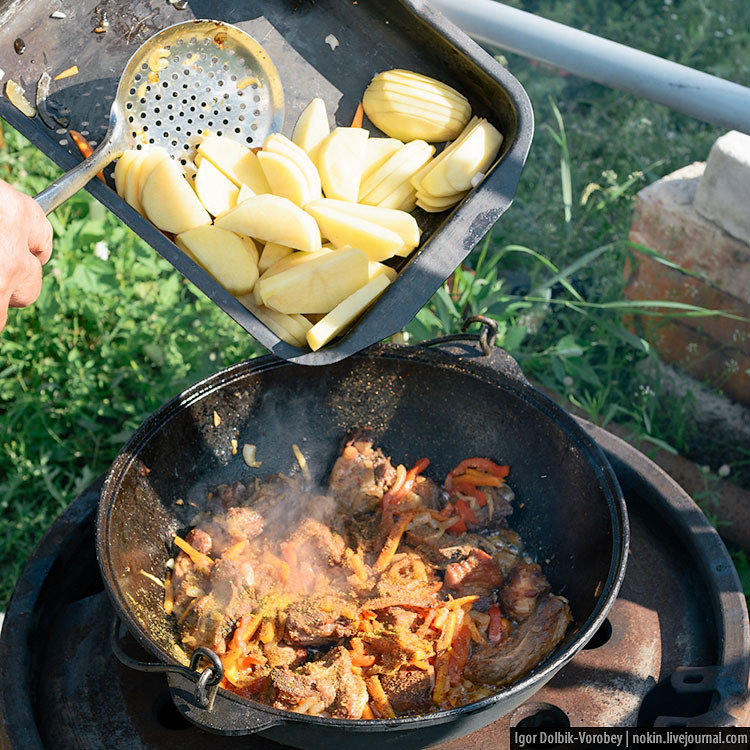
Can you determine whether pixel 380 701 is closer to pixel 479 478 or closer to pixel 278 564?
pixel 278 564

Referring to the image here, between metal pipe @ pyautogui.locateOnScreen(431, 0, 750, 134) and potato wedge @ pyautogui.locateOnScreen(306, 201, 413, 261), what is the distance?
87 centimetres

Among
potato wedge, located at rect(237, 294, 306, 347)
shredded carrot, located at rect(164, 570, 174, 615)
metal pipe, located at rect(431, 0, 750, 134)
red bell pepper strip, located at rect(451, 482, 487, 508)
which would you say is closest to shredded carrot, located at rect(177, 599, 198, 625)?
shredded carrot, located at rect(164, 570, 174, 615)

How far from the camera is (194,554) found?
243 cm

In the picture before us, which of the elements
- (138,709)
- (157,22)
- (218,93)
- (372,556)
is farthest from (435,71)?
(138,709)

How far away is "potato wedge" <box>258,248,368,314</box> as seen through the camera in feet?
7.21

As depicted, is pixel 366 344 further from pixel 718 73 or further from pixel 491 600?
pixel 718 73

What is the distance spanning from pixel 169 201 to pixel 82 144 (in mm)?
351

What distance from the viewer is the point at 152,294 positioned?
4242mm

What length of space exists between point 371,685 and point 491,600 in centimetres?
48

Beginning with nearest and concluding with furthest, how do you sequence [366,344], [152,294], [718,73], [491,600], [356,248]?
[366,344] → [356,248] → [491,600] → [152,294] → [718,73]

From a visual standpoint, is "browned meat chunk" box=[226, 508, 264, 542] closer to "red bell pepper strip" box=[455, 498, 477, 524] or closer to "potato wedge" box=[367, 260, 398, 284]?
"red bell pepper strip" box=[455, 498, 477, 524]

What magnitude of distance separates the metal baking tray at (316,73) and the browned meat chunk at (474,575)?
0.78m

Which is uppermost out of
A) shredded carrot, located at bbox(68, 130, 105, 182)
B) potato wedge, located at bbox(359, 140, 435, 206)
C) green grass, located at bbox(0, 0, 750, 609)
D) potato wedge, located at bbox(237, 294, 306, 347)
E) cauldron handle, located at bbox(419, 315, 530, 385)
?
shredded carrot, located at bbox(68, 130, 105, 182)

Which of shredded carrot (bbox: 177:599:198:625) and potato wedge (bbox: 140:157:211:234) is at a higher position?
potato wedge (bbox: 140:157:211:234)
